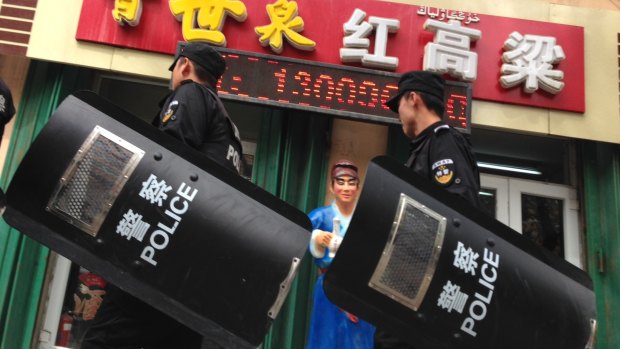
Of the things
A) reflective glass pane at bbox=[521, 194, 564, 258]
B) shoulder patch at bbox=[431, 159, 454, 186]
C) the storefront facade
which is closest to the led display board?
the storefront facade

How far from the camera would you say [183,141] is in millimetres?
1857

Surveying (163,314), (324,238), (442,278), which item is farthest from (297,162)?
(442,278)

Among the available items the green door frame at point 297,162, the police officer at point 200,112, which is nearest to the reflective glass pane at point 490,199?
the green door frame at point 297,162

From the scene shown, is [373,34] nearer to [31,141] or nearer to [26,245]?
[31,141]

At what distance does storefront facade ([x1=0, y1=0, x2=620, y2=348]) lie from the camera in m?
3.94

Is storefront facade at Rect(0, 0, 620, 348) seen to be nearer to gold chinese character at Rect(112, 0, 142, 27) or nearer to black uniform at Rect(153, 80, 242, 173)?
gold chinese character at Rect(112, 0, 142, 27)

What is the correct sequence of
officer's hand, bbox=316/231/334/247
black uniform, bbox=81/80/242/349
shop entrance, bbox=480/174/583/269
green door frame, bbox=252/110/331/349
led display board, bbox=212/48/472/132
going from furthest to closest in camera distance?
shop entrance, bbox=480/174/583/269 → green door frame, bbox=252/110/331/349 → led display board, bbox=212/48/472/132 → officer's hand, bbox=316/231/334/247 → black uniform, bbox=81/80/242/349

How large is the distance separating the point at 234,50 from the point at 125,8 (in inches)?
38.3

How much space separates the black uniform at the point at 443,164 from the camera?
184 centimetres

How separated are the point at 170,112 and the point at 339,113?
2122 mm

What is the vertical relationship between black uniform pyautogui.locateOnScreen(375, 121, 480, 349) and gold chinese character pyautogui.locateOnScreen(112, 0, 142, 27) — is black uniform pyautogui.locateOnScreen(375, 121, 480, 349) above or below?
below

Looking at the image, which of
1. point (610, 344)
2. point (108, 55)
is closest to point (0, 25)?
point (108, 55)

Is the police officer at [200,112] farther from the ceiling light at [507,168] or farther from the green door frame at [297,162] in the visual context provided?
the ceiling light at [507,168]

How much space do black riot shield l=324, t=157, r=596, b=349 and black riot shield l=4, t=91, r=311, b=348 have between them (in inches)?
9.6
